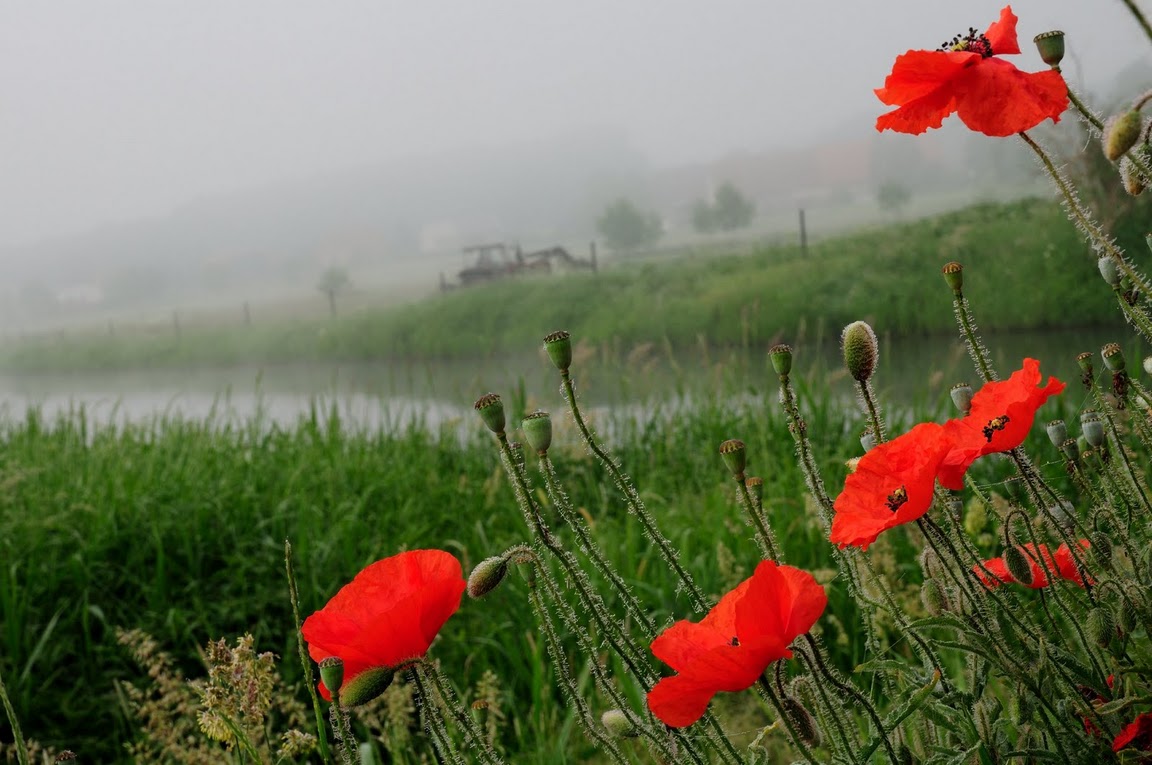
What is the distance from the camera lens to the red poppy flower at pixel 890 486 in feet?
2.22

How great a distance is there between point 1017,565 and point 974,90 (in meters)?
0.43

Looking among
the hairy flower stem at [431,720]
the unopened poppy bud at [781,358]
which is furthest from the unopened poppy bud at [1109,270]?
the hairy flower stem at [431,720]

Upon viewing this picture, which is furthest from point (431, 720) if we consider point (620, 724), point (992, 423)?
point (992, 423)

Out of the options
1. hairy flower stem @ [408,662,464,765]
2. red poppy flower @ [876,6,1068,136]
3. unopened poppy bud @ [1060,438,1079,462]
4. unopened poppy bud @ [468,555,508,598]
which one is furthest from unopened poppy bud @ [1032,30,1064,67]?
hairy flower stem @ [408,662,464,765]

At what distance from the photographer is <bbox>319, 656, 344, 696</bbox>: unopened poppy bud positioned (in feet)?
2.28

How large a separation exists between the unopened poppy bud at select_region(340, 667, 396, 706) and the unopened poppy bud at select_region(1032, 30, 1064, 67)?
75 centimetres

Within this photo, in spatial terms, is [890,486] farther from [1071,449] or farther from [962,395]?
[1071,449]

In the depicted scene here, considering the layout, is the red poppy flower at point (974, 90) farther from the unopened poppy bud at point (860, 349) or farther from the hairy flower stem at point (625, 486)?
the hairy flower stem at point (625, 486)

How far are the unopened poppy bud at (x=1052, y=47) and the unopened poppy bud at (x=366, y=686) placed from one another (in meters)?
0.75

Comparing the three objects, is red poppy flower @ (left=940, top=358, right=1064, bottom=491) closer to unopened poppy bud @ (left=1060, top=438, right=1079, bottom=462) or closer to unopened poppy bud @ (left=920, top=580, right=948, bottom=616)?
unopened poppy bud @ (left=920, top=580, right=948, bottom=616)

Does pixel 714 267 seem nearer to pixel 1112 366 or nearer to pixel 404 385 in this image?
pixel 404 385

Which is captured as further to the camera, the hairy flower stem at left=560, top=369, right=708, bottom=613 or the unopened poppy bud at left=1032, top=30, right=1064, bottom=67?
A: the unopened poppy bud at left=1032, top=30, right=1064, bottom=67

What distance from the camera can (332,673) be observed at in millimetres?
698

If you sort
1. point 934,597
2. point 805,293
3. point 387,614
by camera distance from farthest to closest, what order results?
point 805,293 < point 934,597 < point 387,614
